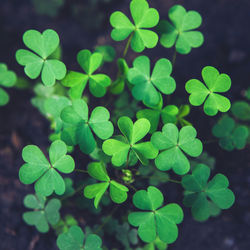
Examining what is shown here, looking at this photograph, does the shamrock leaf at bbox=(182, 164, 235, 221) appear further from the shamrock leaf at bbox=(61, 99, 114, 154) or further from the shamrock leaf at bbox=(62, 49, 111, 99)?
the shamrock leaf at bbox=(62, 49, 111, 99)

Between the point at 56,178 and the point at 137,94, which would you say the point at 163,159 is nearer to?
the point at 137,94

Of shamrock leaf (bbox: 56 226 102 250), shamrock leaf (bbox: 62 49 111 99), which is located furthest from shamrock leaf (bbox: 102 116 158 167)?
shamrock leaf (bbox: 56 226 102 250)

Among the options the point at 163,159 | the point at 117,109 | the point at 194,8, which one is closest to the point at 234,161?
the point at 163,159

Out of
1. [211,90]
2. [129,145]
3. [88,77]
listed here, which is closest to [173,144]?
[129,145]

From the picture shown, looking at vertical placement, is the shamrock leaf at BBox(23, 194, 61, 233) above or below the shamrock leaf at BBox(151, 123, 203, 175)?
below

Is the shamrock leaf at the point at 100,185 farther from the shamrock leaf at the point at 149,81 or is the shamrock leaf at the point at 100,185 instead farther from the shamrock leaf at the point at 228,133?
the shamrock leaf at the point at 228,133

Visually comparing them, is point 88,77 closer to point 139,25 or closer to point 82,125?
point 82,125

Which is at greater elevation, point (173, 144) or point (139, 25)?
point (139, 25)
